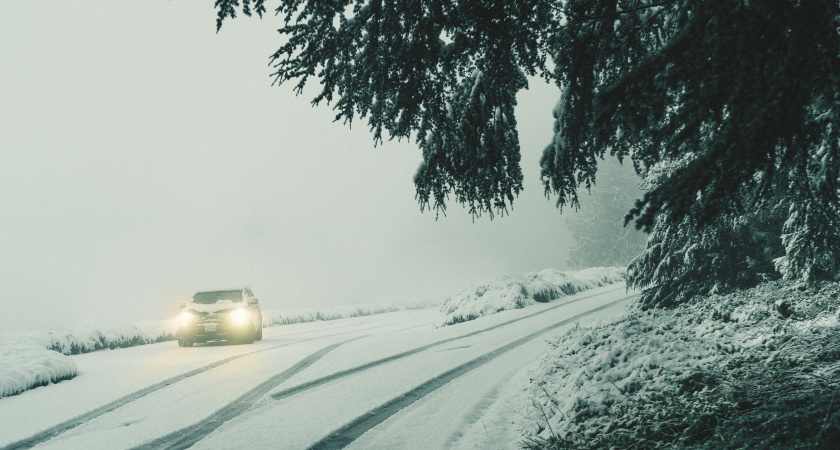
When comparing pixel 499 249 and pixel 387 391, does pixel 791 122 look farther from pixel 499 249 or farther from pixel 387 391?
pixel 499 249

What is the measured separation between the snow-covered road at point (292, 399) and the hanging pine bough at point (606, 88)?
7.83 ft

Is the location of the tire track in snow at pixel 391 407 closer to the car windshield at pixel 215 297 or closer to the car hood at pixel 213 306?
the car hood at pixel 213 306

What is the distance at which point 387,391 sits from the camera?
6531 mm

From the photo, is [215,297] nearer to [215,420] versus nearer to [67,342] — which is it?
[67,342]

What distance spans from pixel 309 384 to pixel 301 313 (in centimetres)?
1580

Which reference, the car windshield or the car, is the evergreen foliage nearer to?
the car windshield

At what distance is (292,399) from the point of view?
20.9 ft

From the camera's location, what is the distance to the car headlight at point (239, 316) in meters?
13.3

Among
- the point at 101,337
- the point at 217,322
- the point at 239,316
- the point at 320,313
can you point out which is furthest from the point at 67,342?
the point at 320,313

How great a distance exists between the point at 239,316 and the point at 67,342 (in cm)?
433

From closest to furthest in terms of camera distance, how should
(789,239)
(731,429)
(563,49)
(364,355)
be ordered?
(731,429) < (563,49) < (789,239) < (364,355)

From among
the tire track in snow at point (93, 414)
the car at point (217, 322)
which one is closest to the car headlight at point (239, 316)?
the car at point (217, 322)

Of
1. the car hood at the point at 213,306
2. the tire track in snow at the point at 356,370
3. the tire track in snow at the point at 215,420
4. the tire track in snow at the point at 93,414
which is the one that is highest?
the car hood at the point at 213,306

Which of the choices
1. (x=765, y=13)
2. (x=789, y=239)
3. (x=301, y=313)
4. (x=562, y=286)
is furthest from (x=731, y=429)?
(x=301, y=313)
